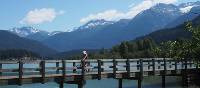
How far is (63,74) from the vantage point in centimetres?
3192

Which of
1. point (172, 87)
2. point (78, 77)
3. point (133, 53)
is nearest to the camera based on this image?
point (78, 77)

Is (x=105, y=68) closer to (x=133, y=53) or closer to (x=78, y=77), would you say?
(x=78, y=77)

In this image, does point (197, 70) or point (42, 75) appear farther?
point (197, 70)

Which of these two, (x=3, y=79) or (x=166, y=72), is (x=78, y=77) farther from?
(x=166, y=72)

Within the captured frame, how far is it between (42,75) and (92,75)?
588 centimetres

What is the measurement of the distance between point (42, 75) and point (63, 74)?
2.15 meters

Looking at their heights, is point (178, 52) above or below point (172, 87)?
above

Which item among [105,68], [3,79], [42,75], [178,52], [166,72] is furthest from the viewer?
[166,72]

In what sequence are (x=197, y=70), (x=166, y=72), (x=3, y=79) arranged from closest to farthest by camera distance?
1. (x=3, y=79)
2. (x=166, y=72)
3. (x=197, y=70)

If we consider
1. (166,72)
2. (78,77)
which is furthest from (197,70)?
(78,77)

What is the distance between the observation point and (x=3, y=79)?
2783 cm

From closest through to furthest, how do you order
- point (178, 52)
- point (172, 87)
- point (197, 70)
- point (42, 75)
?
point (42, 75) < point (178, 52) < point (197, 70) < point (172, 87)

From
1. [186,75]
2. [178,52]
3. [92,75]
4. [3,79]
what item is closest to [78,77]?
[92,75]

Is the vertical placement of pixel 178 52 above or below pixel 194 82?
above
